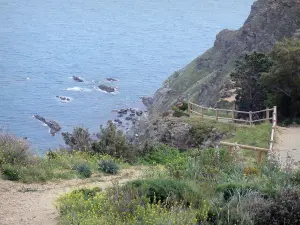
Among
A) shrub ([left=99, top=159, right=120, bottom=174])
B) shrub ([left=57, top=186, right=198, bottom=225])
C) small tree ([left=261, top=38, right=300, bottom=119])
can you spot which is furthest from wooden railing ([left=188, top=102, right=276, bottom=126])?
shrub ([left=57, top=186, right=198, bottom=225])

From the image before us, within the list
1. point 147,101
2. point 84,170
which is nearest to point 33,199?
point 84,170

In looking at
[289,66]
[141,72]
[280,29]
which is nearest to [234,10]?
[141,72]

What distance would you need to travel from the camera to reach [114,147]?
72.6 ft

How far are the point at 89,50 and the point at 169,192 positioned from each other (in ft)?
309

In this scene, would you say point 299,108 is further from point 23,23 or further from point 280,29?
point 23,23

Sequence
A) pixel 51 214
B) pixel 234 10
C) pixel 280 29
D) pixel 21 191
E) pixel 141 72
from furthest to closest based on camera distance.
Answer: pixel 234 10
pixel 141 72
pixel 280 29
pixel 21 191
pixel 51 214

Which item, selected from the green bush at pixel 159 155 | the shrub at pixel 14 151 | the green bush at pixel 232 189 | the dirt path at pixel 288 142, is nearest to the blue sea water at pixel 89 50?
the green bush at pixel 159 155

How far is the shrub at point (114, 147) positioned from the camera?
71.3 ft

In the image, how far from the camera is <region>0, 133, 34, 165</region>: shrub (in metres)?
16.1

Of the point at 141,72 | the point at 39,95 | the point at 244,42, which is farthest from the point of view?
the point at 141,72

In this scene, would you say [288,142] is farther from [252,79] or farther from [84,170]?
→ [252,79]

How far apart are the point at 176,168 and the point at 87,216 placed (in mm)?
4430

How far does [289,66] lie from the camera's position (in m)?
29.5

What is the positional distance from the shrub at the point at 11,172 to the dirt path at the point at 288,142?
32.8ft
